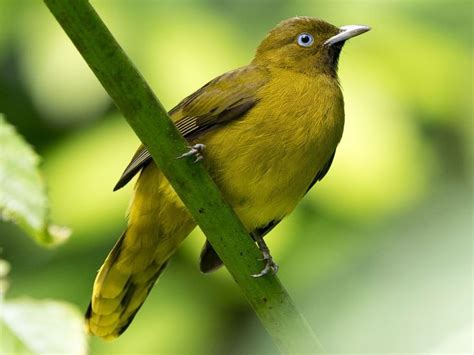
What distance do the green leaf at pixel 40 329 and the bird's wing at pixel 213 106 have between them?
2.35 m

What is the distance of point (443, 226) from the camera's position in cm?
71

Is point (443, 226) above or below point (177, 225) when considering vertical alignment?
above

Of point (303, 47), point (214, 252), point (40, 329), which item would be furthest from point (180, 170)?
point (303, 47)

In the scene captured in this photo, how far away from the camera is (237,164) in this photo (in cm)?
315

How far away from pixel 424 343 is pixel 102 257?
2.81 metres

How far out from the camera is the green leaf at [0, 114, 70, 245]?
88cm

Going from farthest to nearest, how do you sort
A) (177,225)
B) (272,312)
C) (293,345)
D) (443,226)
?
1. (177,225)
2. (272,312)
3. (293,345)
4. (443,226)

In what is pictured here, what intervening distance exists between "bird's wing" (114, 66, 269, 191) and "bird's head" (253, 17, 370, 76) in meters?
0.47

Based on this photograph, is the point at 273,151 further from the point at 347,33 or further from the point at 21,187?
the point at 21,187

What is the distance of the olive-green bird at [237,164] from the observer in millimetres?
3174

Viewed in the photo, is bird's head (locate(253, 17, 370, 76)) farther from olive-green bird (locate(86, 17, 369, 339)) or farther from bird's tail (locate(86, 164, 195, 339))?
bird's tail (locate(86, 164, 195, 339))

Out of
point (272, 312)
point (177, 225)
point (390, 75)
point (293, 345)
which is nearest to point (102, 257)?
point (177, 225)

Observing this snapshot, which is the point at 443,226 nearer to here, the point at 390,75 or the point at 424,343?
the point at 424,343

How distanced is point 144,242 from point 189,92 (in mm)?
831
